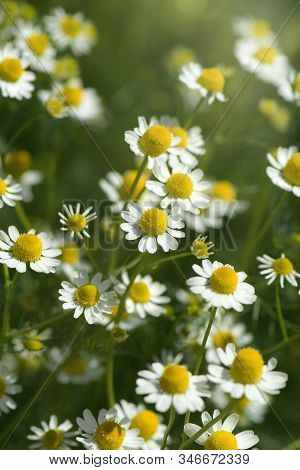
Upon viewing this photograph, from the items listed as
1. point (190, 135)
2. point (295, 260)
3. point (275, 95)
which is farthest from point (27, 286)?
A: point (275, 95)

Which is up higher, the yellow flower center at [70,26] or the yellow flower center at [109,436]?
the yellow flower center at [70,26]

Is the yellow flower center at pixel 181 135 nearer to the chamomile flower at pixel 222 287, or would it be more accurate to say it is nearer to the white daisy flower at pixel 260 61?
the chamomile flower at pixel 222 287

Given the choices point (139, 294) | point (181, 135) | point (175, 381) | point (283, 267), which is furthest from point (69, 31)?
point (175, 381)

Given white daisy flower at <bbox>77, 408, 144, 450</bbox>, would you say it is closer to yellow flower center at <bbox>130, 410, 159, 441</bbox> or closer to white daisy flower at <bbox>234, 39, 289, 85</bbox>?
yellow flower center at <bbox>130, 410, 159, 441</bbox>

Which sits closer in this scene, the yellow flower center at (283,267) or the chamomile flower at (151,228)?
the chamomile flower at (151,228)

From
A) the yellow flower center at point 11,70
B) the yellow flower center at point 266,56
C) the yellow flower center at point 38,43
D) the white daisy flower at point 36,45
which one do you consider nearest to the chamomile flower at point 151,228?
the yellow flower center at point 11,70

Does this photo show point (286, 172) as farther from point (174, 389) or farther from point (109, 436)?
point (109, 436)
